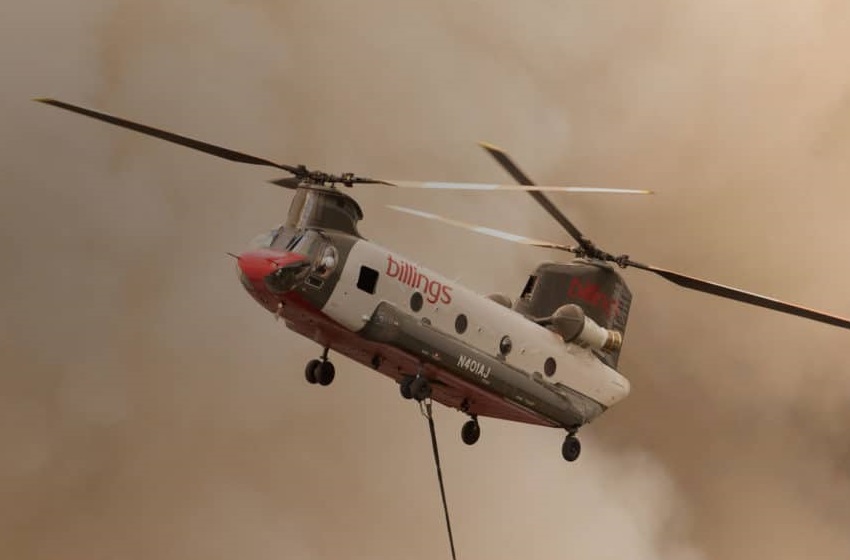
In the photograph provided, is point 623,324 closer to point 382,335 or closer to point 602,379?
point 602,379

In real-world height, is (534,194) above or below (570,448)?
above

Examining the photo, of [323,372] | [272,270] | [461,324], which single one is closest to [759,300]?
[461,324]

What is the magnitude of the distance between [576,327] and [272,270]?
6.03 meters

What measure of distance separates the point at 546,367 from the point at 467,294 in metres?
2.08

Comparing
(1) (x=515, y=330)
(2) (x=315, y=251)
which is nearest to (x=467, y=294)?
(1) (x=515, y=330)

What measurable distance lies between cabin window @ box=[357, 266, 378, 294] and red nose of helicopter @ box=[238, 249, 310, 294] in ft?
2.93

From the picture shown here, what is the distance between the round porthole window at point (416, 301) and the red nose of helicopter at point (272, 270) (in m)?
1.89

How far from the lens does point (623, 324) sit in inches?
1153

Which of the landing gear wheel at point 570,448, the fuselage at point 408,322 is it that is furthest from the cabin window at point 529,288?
the landing gear wheel at point 570,448

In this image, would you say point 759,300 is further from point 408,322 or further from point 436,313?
point 408,322

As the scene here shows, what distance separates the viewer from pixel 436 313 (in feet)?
82.4

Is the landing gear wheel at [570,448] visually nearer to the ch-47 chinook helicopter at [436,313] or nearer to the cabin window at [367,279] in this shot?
the ch-47 chinook helicopter at [436,313]

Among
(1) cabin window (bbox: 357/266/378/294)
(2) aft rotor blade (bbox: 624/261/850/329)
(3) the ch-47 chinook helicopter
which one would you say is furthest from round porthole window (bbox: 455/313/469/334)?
(2) aft rotor blade (bbox: 624/261/850/329)

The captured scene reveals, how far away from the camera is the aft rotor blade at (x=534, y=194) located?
25438 millimetres
